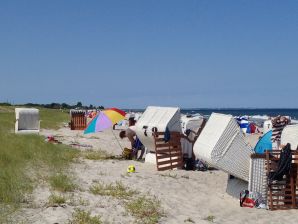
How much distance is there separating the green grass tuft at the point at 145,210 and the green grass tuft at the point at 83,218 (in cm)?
73

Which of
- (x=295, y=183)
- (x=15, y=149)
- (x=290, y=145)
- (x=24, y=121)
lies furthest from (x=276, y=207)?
(x=24, y=121)

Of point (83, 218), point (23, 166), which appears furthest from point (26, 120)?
point (83, 218)

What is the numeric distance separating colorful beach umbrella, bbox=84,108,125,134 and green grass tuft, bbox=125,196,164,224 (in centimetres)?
709

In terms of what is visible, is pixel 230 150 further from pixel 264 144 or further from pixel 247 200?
pixel 264 144

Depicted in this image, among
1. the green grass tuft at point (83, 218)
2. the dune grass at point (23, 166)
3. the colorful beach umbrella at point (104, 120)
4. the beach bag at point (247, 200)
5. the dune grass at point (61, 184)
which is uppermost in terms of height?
the colorful beach umbrella at point (104, 120)

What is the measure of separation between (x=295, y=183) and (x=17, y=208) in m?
5.49

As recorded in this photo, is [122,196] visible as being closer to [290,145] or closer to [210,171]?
[290,145]

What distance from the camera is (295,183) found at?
969cm

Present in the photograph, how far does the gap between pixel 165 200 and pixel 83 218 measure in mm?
2699

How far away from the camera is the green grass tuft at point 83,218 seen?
703 centimetres

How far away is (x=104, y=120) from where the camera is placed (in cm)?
1630

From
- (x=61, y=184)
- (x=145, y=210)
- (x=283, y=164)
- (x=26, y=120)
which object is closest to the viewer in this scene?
(x=145, y=210)

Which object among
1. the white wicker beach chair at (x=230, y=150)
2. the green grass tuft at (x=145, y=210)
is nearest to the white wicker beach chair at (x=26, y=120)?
the white wicker beach chair at (x=230, y=150)

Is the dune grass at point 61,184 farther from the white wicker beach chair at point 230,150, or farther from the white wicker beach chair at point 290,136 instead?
the white wicker beach chair at point 290,136
